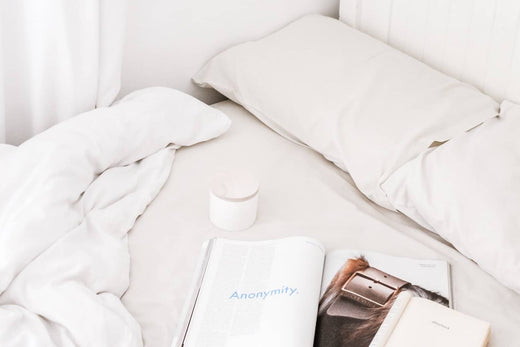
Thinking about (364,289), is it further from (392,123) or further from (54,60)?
(54,60)

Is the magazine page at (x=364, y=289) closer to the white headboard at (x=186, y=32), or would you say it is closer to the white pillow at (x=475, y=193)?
the white pillow at (x=475, y=193)

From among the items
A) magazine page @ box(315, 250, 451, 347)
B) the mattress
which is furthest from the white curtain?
magazine page @ box(315, 250, 451, 347)

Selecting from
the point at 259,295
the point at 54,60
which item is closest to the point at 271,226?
the point at 259,295

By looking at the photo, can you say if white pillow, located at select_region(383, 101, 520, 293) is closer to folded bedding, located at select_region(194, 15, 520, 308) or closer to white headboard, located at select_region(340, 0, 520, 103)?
folded bedding, located at select_region(194, 15, 520, 308)

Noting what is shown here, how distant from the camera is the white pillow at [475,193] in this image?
3.54 ft

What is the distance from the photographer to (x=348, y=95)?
1373 mm

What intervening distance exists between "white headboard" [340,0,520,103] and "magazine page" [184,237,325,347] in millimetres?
596

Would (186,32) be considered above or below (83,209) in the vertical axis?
above

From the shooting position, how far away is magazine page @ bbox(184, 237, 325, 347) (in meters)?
0.95

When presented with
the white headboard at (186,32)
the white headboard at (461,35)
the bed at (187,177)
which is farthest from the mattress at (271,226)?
the white headboard at (461,35)

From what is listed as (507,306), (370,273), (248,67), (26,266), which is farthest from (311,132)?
(26,266)

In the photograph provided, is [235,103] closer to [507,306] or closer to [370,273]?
[370,273]

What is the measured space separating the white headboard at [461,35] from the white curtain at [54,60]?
2.11 ft

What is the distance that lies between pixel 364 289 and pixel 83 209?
19.4 inches
